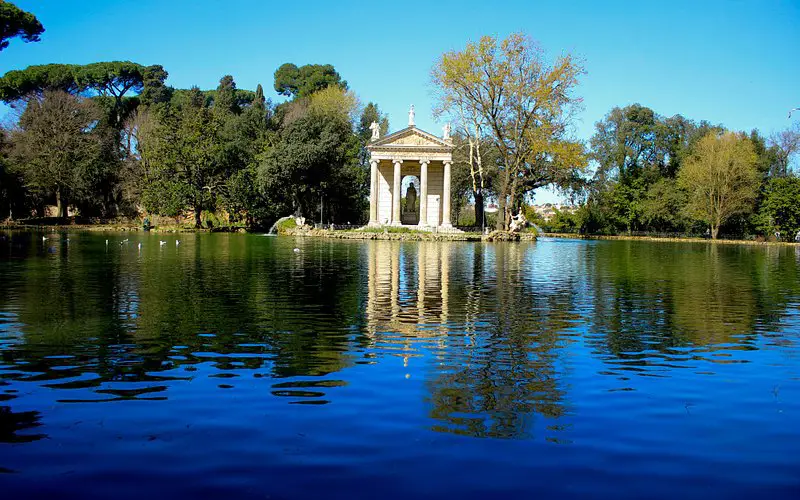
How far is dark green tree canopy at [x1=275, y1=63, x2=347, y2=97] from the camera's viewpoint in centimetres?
12019

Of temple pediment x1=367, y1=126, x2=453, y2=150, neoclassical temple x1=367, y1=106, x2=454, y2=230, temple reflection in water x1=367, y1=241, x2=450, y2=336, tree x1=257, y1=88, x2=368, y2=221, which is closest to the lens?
temple reflection in water x1=367, y1=241, x2=450, y2=336

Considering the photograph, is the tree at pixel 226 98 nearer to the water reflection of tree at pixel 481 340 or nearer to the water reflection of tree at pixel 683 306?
the water reflection of tree at pixel 683 306

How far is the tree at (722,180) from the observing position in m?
74.2

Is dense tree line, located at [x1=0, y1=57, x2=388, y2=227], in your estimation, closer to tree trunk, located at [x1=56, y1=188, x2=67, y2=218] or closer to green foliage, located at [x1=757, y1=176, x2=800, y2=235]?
tree trunk, located at [x1=56, y1=188, x2=67, y2=218]

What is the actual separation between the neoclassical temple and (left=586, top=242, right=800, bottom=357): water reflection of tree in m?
42.0

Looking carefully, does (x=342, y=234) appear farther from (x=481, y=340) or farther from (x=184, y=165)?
(x=481, y=340)

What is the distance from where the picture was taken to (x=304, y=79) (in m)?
126

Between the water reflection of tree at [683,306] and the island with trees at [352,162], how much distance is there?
34.2m

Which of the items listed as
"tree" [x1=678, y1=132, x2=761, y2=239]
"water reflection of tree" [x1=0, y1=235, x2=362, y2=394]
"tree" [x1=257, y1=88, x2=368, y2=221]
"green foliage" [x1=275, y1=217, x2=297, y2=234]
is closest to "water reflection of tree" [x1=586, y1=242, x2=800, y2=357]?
"water reflection of tree" [x1=0, y1=235, x2=362, y2=394]

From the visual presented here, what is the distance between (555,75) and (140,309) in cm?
4941

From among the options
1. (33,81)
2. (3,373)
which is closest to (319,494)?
(3,373)

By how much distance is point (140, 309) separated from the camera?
1435 centimetres

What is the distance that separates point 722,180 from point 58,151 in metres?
74.3

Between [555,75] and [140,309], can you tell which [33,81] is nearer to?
[555,75]
